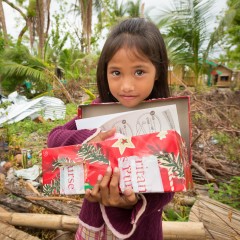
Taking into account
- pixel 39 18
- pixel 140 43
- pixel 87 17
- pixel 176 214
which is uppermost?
pixel 87 17

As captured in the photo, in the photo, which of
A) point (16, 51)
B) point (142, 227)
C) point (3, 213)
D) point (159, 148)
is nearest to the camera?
point (159, 148)

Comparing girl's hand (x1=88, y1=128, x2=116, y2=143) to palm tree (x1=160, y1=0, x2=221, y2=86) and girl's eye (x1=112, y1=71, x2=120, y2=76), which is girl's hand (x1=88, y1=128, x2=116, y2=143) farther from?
palm tree (x1=160, y1=0, x2=221, y2=86)

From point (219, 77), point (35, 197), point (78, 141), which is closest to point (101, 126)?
point (78, 141)

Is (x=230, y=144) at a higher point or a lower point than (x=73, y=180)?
lower

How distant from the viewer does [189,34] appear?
596 cm

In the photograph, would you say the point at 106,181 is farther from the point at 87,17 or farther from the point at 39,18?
the point at 87,17

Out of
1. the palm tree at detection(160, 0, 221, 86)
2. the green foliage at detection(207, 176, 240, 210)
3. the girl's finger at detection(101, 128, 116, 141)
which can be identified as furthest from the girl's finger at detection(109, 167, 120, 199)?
the palm tree at detection(160, 0, 221, 86)

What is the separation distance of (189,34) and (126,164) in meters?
5.96

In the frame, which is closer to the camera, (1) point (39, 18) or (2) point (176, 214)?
(2) point (176, 214)

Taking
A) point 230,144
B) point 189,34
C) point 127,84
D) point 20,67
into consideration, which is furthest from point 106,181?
point 20,67

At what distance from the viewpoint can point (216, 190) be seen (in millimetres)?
2414

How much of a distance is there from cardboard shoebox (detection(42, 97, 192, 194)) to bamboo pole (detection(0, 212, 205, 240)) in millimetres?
1029

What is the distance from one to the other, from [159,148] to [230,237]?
1.45 m

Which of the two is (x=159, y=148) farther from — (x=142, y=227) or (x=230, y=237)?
(x=230, y=237)
